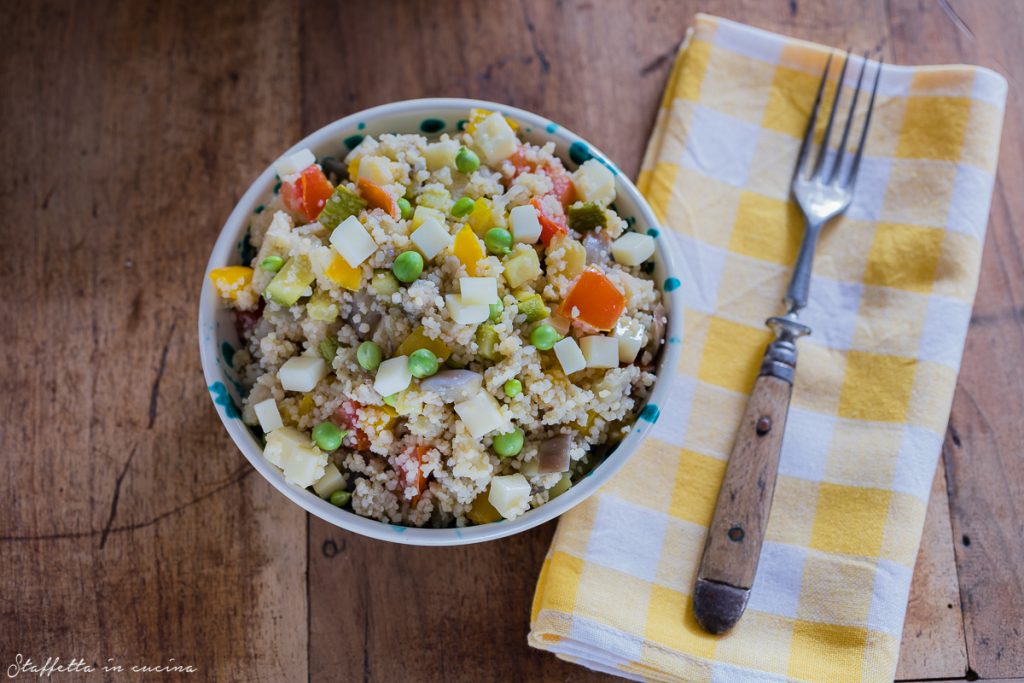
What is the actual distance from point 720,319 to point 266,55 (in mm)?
1519

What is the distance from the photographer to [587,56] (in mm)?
2521

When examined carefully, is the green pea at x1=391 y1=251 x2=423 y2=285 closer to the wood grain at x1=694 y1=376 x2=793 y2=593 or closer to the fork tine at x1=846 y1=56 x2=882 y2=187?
the wood grain at x1=694 y1=376 x2=793 y2=593

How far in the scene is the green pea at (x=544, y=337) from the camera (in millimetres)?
1721

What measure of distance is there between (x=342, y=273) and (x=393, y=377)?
0.25m

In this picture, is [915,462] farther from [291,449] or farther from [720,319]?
[291,449]

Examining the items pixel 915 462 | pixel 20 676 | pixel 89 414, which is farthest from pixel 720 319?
pixel 20 676

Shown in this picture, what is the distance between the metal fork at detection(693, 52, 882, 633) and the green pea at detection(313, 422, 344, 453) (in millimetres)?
943

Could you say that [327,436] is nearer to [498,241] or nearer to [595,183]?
[498,241]

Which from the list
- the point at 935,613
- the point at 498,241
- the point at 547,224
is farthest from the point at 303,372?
the point at 935,613

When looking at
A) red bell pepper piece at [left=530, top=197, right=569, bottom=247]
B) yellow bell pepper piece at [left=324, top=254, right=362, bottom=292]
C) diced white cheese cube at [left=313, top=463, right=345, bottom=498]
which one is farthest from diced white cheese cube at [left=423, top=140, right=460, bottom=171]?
diced white cheese cube at [left=313, top=463, right=345, bottom=498]

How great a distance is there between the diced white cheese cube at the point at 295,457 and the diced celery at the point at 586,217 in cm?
75

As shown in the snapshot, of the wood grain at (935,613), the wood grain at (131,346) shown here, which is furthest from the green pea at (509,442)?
the wood grain at (935,613)

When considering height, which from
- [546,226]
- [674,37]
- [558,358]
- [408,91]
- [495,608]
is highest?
[674,37]

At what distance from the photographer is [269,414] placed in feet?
5.94
